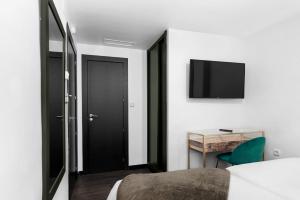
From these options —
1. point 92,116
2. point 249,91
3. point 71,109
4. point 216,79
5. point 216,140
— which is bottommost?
point 216,140

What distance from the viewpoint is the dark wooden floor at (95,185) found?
2648mm

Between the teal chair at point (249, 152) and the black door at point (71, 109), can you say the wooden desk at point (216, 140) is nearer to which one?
the teal chair at point (249, 152)

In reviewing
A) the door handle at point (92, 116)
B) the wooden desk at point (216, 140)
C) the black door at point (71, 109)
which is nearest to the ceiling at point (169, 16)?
the black door at point (71, 109)

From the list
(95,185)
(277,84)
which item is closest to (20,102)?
(95,185)

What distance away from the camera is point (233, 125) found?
325 centimetres

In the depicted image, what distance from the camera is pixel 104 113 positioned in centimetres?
363

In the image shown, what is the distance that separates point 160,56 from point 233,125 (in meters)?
1.77

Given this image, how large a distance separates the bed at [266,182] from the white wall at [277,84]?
0.99 meters

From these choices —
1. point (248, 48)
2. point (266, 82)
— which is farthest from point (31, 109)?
point (248, 48)

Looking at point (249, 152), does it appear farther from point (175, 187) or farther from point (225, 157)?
point (175, 187)

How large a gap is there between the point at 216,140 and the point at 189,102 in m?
0.71

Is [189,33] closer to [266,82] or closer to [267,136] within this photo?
[266,82]

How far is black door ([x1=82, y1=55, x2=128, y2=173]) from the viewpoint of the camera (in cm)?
351

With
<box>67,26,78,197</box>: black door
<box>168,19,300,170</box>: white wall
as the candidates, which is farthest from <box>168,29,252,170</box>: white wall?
<box>67,26,78,197</box>: black door
